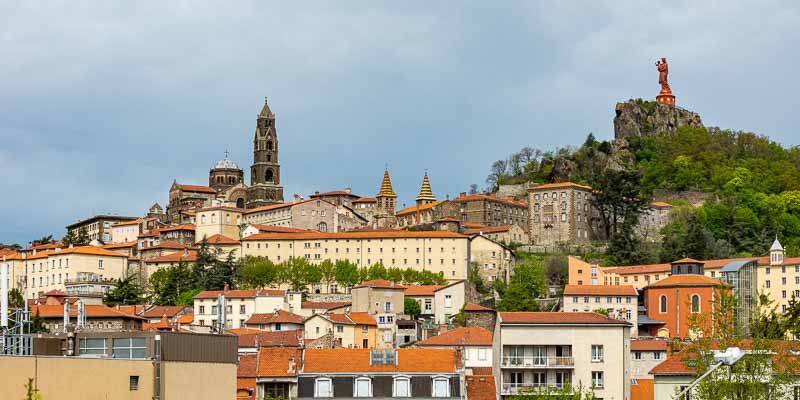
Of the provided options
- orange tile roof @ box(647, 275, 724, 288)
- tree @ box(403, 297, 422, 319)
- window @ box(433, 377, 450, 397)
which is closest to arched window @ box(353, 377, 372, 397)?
window @ box(433, 377, 450, 397)

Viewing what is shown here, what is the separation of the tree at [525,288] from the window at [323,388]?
151ft

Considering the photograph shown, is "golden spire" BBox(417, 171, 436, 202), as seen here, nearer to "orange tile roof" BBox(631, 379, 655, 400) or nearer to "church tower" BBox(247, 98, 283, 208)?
"church tower" BBox(247, 98, 283, 208)

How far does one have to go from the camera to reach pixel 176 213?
6457 inches

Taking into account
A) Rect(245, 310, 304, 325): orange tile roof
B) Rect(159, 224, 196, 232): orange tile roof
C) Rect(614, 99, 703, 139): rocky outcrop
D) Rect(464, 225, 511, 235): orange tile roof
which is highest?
Rect(614, 99, 703, 139): rocky outcrop

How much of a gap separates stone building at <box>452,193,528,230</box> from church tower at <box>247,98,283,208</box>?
29.1 metres

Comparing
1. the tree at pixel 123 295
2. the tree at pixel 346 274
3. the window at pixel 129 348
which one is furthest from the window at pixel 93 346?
the tree at pixel 346 274

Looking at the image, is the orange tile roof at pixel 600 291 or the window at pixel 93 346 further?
the orange tile roof at pixel 600 291

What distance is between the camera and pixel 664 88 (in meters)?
176

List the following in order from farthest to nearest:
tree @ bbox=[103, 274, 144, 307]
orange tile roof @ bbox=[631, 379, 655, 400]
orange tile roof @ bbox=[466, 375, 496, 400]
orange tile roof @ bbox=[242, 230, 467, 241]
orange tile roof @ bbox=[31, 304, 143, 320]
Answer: orange tile roof @ bbox=[242, 230, 467, 241]
tree @ bbox=[103, 274, 144, 307]
orange tile roof @ bbox=[31, 304, 143, 320]
orange tile roof @ bbox=[631, 379, 655, 400]
orange tile roof @ bbox=[466, 375, 496, 400]

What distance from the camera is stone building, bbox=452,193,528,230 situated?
145 metres

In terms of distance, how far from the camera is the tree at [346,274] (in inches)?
4855

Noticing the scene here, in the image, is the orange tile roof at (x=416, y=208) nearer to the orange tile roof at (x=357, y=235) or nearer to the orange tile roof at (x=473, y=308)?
the orange tile roof at (x=357, y=235)

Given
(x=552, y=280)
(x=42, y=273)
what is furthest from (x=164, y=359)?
(x=42, y=273)

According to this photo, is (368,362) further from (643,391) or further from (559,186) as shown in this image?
(559,186)
